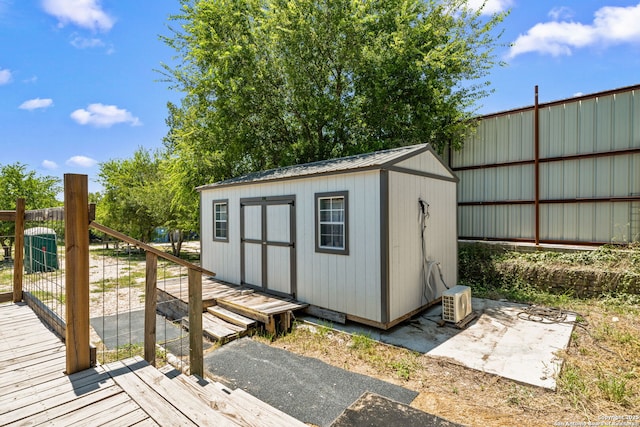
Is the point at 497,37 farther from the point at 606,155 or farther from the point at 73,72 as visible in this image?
the point at 73,72

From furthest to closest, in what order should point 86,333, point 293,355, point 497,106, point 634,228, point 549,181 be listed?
point 497,106, point 549,181, point 634,228, point 293,355, point 86,333

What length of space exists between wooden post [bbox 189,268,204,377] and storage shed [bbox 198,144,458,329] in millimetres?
2638

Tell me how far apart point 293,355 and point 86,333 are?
244cm

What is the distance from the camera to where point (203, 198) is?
8.09m

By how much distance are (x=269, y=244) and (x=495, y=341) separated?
4095mm

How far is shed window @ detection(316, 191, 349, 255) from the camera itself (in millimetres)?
5113

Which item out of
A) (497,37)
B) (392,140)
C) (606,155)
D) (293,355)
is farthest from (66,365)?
(497,37)

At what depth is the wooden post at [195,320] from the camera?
285cm

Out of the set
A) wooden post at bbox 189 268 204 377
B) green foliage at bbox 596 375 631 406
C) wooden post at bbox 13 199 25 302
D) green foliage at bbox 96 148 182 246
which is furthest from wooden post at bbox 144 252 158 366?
green foliage at bbox 96 148 182 246

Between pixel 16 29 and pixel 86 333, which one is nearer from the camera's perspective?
pixel 86 333

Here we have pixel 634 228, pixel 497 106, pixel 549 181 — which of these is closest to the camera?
pixel 634 228

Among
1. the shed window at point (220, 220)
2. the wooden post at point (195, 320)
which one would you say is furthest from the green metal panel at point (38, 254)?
the shed window at point (220, 220)

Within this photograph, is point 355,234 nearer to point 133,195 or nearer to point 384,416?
point 384,416

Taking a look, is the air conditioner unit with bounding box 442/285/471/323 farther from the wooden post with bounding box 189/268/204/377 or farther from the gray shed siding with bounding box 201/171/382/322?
the wooden post with bounding box 189/268/204/377
